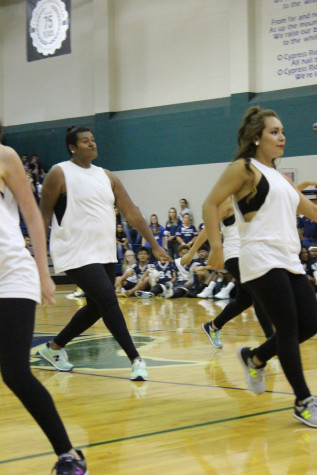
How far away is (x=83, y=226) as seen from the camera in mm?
5602

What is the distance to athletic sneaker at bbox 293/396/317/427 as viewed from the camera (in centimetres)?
401

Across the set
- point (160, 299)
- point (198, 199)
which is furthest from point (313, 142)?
point (160, 299)

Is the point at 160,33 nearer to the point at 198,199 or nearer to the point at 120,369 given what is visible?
the point at 198,199

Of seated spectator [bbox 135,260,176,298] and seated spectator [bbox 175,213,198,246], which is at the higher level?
seated spectator [bbox 175,213,198,246]

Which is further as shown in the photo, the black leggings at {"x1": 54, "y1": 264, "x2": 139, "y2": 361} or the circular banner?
the circular banner

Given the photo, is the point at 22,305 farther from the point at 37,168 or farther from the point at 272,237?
the point at 37,168

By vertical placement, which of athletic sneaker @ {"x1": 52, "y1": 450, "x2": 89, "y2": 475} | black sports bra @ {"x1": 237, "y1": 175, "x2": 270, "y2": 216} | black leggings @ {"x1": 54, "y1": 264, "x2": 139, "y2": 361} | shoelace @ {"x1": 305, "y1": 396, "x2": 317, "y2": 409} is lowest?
shoelace @ {"x1": 305, "y1": 396, "x2": 317, "y2": 409}

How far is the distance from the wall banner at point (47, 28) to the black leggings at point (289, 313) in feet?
55.8

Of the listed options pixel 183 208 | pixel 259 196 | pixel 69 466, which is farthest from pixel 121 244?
pixel 69 466

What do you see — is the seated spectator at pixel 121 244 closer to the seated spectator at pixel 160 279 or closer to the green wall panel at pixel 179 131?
the seated spectator at pixel 160 279

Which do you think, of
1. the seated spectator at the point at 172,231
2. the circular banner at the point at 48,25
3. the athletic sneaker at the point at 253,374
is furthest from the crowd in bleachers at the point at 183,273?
the athletic sneaker at the point at 253,374

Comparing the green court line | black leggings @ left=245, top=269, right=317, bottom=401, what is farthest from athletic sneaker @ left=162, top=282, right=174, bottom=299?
black leggings @ left=245, top=269, right=317, bottom=401

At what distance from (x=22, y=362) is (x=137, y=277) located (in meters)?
12.6

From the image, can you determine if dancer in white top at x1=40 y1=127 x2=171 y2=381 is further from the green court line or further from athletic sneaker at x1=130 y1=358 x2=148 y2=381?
the green court line
